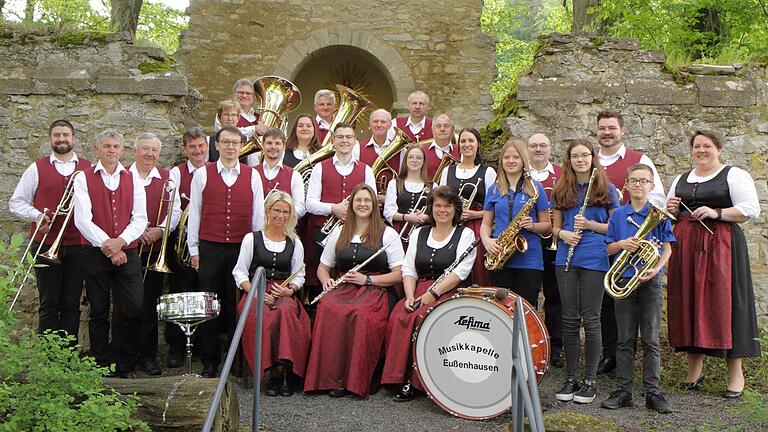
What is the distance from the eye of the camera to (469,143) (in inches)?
249

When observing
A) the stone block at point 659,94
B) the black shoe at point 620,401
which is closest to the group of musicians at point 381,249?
the black shoe at point 620,401

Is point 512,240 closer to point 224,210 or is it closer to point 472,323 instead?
point 472,323

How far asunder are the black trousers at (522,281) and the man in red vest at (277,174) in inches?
69.1

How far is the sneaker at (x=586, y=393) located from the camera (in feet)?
17.4

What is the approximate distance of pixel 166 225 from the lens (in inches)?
247

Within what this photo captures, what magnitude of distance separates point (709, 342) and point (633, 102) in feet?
8.73

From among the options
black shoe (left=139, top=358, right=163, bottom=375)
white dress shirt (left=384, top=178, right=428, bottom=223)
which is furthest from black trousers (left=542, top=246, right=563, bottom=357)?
black shoe (left=139, top=358, right=163, bottom=375)

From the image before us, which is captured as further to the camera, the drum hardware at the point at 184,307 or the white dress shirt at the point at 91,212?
the white dress shirt at the point at 91,212

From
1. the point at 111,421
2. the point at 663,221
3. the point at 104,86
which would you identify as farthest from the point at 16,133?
the point at 663,221

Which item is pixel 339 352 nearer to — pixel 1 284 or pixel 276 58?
pixel 1 284

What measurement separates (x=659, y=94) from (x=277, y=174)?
144 inches

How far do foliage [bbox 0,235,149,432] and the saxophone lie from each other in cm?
265

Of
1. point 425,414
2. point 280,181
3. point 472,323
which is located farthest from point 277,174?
point 425,414

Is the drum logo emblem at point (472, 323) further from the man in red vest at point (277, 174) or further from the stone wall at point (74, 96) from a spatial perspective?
the stone wall at point (74, 96)
